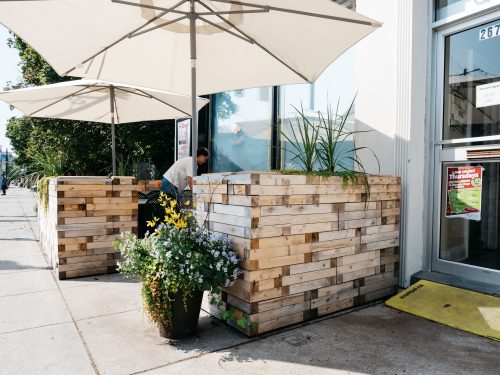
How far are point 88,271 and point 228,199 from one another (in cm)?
242

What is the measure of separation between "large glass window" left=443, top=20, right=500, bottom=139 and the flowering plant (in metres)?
2.58

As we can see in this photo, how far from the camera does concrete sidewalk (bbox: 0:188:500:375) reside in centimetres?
223

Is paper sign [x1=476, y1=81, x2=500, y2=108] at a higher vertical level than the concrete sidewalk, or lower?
higher

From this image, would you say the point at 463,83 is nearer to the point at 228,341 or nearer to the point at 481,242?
the point at 481,242

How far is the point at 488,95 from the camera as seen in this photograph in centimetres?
336

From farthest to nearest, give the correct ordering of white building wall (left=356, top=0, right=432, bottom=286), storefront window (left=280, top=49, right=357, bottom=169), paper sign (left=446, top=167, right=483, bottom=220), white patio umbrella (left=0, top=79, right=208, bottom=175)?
white patio umbrella (left=0, top=79, right=208, bottom=175), storefront window (left=280, top=49, right=357, bottom=169), white building wall (left=356, top=0, right=432, bottom=286), paper sign (left=446, top=167, right=483, bottom=220)

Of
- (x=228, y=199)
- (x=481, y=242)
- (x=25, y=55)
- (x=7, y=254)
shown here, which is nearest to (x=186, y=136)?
(x=7, y=254)

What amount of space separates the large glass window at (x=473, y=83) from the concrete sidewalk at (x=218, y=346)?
1862mm

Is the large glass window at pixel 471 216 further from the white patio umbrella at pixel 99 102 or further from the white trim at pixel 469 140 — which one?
the white patio umbrella at pixel 99 102

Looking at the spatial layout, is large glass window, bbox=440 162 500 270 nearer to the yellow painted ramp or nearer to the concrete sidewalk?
the yellow painted ramp

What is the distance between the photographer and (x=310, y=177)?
2.92m

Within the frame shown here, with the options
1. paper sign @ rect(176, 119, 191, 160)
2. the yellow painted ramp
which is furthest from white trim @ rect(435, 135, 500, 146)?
paper sign @ rect(176, 119, 191, 160)

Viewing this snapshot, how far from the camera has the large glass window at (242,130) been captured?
19.8 feet

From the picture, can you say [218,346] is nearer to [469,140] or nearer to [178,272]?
[178,272]
